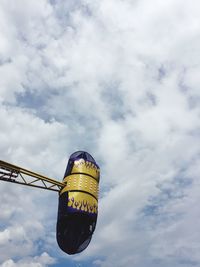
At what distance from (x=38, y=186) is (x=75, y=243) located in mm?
4414

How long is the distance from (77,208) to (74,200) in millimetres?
532

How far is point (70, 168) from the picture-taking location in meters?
22.3

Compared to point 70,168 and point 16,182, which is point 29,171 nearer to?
point 16,182

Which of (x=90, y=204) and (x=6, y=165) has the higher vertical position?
(x=6, y=165)

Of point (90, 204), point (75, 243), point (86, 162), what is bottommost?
point (75, 243)

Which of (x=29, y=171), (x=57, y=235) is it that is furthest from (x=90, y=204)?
(x=29, y=171)

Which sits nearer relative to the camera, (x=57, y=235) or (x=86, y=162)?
(x=57, y=235)

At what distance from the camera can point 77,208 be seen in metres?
20.3

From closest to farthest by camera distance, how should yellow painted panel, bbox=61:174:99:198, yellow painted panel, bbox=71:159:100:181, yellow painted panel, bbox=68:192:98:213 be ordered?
yellow painted panel, bbox=68:192:98:213 → yellow painted panel, bbox=61:174:99:198 → yellow painted panel, bbox=71:159:100:181

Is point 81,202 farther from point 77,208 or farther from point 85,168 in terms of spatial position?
point 85,168

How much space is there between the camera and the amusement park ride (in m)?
20.5

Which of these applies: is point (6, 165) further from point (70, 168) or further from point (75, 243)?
point (75, 243)

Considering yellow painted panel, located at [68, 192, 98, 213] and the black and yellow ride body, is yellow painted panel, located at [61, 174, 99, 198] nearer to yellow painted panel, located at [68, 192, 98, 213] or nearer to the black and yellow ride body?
the black and yellow ride body

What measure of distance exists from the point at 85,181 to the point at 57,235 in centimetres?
375
